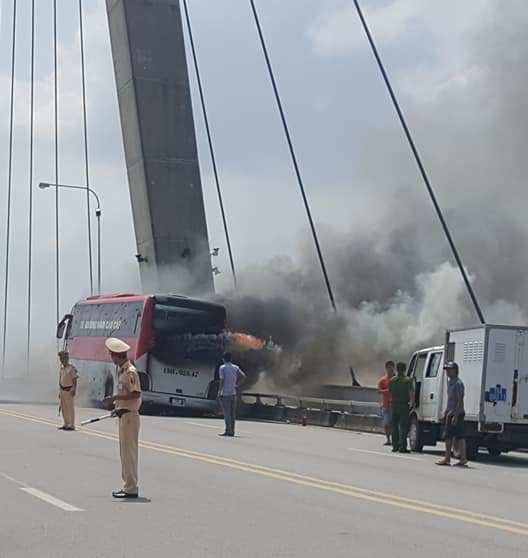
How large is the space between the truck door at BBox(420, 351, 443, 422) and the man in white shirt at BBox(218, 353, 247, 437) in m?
3.64

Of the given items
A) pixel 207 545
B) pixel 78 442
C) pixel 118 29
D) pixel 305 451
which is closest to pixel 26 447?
pixel 78 442

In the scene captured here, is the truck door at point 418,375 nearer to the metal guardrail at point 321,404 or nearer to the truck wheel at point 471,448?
the truck wheel at point 471,448

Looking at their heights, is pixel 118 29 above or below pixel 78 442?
above

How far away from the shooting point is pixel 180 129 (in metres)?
41.8

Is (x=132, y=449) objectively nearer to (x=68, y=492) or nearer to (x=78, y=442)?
(x=68, y=492)

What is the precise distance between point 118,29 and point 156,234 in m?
7.00

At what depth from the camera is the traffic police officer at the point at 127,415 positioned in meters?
12.4

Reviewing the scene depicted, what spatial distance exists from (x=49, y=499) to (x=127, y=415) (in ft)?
3.53

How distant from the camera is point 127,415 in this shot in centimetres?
1255

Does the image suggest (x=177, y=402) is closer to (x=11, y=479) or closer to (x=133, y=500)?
(x=11, y=479)

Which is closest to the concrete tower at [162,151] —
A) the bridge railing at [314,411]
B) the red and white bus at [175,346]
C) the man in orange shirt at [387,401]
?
the bridge railing at [314,411]

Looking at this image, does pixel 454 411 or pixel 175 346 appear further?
pixel 175 346

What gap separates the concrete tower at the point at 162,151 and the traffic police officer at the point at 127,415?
2836 centimetres

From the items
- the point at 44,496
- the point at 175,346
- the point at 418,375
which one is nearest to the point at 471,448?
the point at 418,375
